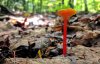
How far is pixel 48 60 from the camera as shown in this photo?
1.82 m

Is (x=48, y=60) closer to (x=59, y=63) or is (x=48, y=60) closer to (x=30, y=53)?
(x=59, y=63)

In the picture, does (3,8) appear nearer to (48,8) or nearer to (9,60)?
(9,60)

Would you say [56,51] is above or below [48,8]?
above

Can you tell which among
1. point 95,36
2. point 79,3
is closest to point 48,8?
point 79,3

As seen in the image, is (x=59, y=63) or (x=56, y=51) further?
(x=56, y=51)

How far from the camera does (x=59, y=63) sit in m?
1.77

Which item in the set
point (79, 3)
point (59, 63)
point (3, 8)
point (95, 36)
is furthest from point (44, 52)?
point (79, 3)

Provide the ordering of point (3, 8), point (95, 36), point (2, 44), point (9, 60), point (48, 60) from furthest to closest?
point (3, 8) → point (95, 36) → point (2, 44) → point (48, 60) → point (9, 60)

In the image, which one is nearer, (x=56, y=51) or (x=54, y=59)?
(x=54, y=59)

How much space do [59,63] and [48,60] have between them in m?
0.11

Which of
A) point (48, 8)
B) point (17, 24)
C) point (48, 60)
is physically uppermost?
point (48, 60)

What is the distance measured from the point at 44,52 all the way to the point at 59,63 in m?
0.44

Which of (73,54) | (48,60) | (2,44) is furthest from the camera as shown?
(2,44)

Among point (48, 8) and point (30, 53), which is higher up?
point (30, 53)
